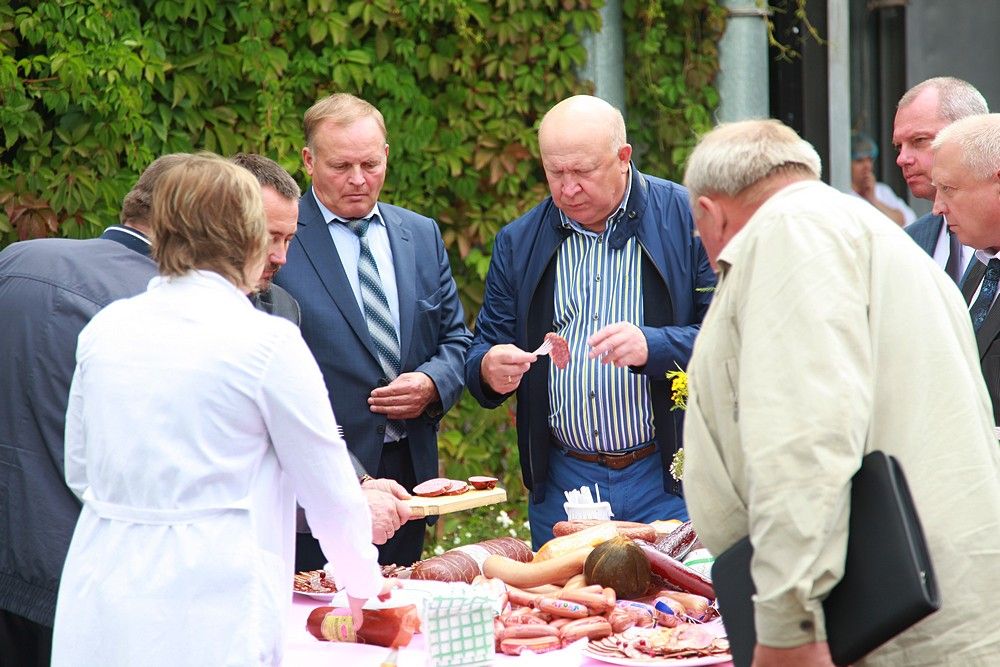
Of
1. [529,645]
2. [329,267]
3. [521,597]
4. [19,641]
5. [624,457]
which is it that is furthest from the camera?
[329,267]

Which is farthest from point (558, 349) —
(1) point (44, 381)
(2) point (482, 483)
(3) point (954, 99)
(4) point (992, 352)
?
(3) point (954, 99)

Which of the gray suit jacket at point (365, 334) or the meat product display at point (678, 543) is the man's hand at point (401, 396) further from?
the meat product display at point (678, 543)

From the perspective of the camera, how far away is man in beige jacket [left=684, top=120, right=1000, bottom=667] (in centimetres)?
185

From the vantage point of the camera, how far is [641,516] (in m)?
Result: 3.67

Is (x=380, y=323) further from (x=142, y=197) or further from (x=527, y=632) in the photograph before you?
(x=527, y=632)

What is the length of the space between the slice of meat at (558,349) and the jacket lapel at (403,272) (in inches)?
22.7

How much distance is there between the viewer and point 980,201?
327cm

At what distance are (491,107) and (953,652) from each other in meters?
4.13

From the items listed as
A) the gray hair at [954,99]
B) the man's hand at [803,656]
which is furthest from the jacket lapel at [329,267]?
the man's hand at [803,656]

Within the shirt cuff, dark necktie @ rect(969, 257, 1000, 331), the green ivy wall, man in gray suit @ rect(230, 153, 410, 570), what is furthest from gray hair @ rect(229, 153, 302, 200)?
the shirt cuff

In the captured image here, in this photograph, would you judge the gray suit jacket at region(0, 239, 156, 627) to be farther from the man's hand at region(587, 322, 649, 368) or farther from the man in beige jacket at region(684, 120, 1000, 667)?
the man in beige jacket at region(684, 120, 1000, 667)

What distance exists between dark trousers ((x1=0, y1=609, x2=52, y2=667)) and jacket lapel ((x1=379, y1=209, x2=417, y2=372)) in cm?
140

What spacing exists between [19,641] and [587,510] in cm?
151

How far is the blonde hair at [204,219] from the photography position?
2184mm
